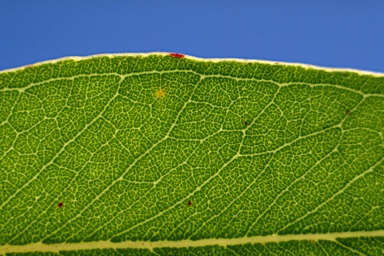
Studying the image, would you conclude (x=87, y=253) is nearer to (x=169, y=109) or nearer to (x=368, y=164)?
(x=169, y=109)

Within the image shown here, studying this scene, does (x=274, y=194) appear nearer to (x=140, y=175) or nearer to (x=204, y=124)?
(x=204, y=124)

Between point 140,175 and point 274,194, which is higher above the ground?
point 140,175

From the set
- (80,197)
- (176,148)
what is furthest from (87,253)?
(176,148)

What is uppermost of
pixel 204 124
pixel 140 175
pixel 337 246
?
pixel 204 124

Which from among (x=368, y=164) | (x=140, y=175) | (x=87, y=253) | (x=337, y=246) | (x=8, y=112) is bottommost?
(x=337, y=246)

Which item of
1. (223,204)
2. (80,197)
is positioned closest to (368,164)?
(223,204)

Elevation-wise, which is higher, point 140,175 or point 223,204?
point 140,175
